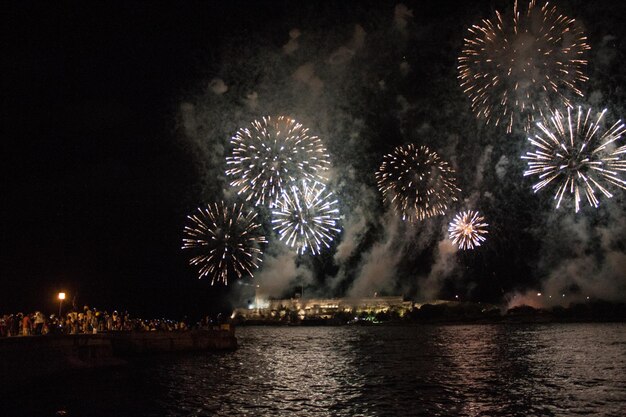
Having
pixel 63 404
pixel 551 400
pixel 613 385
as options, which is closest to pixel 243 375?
pixel 63 404

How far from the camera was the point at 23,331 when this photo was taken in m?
39.0

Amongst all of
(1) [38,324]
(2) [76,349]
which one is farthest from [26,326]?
(2) [76,349]

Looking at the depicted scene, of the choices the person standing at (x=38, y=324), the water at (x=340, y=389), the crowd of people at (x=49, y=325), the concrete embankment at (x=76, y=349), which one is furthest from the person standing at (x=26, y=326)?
the water at (x=340, y=389)

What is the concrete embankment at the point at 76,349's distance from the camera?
95.8ft

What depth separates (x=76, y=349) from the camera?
36.3 m

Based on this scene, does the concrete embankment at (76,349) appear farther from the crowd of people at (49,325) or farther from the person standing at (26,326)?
the person standing at (26,326)

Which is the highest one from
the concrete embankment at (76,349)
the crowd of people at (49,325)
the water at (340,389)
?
the crowd of people at (49,325)

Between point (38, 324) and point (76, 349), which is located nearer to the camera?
point (76, 349)

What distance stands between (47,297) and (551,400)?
71.6m

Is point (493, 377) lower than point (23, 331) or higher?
lower

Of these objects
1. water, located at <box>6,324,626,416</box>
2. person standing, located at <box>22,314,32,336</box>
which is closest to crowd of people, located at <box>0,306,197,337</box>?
person standing, located at <box>22,314,32,336</box>

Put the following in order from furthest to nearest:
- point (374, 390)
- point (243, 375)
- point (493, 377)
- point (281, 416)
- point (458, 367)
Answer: point (458, 367), point (243, 375), point (493, 377), point (374, 390), point (281, 416)

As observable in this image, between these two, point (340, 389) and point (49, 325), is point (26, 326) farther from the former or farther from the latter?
point (340, 389)

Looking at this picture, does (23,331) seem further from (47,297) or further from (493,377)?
(47,297)
